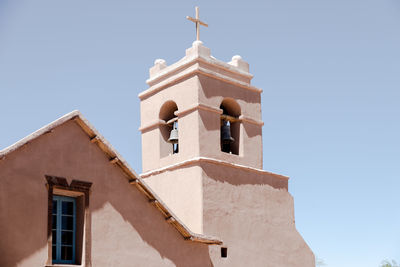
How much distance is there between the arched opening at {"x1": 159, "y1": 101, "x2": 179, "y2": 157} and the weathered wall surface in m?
3.76

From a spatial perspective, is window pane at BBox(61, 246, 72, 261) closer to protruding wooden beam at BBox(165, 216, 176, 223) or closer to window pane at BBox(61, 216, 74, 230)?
window pane at BBox(61, 216, 74, 230)

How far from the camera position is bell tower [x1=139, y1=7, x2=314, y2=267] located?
1778cm

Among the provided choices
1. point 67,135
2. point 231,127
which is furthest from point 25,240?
point 231,127

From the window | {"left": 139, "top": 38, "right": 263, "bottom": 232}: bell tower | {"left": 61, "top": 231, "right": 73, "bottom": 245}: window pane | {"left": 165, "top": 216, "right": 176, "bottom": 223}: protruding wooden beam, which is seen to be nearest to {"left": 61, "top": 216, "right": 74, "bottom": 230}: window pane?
{"left": 61, "top": 231, "right": 73, "bottom": 245}: window pane

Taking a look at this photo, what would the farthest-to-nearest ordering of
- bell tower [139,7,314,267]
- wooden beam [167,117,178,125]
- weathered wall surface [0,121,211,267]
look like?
wooden beam [167,117,178,125] → bell tower [139,7,314,267] → weathered wall surface [0,121,211,267]

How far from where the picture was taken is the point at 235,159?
19.0 m

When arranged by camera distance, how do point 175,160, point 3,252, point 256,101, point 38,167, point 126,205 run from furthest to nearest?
point 256,101 < point 175,160 < point 126,205 < point 38,167 < point 3,252

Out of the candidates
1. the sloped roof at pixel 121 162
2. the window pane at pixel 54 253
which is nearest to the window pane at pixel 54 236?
the window pane at pixel 54 253

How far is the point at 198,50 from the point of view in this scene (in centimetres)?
1895

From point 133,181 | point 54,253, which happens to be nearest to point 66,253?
point 54,253

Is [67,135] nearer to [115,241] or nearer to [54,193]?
[54,193]

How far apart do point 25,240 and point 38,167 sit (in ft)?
5.14

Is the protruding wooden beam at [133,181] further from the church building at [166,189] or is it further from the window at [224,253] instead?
the window at [224,253]

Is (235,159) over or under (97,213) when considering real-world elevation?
over
